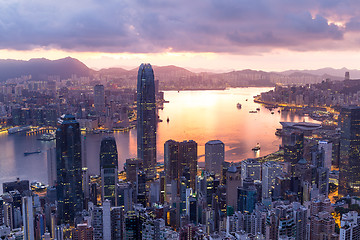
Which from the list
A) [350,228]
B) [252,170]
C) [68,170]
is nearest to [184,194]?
[252,170]

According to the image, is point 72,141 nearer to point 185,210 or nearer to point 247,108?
point 185,210

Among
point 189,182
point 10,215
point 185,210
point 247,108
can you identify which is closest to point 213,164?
point 189,182

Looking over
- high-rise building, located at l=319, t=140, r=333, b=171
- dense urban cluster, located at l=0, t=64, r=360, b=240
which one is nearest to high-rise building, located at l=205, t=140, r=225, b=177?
dense urban cluster, located at l=0, t=64, r=360, b=240

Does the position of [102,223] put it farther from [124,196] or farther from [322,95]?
[322,95]

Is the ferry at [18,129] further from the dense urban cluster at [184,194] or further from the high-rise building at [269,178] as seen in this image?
the high-rise building at [269,178]

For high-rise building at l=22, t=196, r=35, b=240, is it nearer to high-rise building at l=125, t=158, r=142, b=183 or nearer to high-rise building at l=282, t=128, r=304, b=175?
high-rise building at l=125, t=158, r=142, b=183
